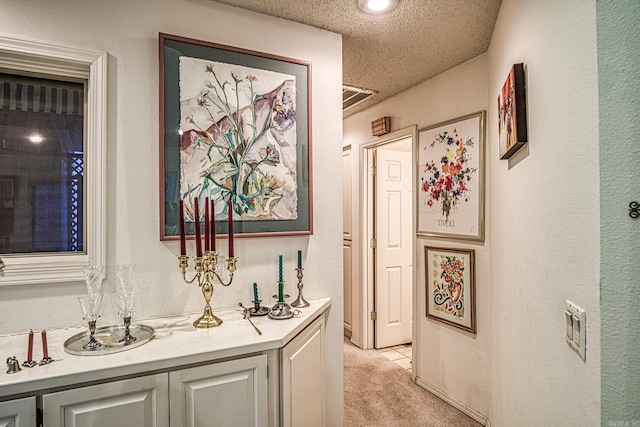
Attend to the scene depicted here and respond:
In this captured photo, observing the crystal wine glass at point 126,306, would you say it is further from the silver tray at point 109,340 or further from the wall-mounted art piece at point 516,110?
the wall-mounted art piece at point 516,110

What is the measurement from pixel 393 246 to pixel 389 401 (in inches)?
61.1

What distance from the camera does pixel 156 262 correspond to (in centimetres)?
163

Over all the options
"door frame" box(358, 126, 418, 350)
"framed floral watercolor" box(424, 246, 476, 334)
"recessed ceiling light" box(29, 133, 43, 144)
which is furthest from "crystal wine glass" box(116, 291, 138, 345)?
"door frame" box(358, 126, 418, 350)

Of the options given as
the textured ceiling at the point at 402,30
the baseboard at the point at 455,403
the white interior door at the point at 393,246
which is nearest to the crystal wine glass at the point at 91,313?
the textured ceiling at the point at 402,30

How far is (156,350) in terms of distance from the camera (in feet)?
4.11

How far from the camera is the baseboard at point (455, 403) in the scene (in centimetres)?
232

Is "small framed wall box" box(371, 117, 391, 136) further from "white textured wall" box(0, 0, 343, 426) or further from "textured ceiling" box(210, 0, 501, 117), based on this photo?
"white textured wall" box(0, 0, 343, 426)

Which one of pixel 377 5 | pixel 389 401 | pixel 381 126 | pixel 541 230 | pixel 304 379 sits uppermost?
pixel 377 5

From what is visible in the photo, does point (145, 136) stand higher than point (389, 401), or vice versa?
point (145, 136)

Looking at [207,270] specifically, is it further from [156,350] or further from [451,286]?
[451,286]

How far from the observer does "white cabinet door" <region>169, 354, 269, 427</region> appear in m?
1.23

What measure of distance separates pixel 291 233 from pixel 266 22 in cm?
116

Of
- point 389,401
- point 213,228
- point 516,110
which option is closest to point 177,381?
point 213,228

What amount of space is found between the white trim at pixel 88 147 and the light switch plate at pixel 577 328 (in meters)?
1.74
